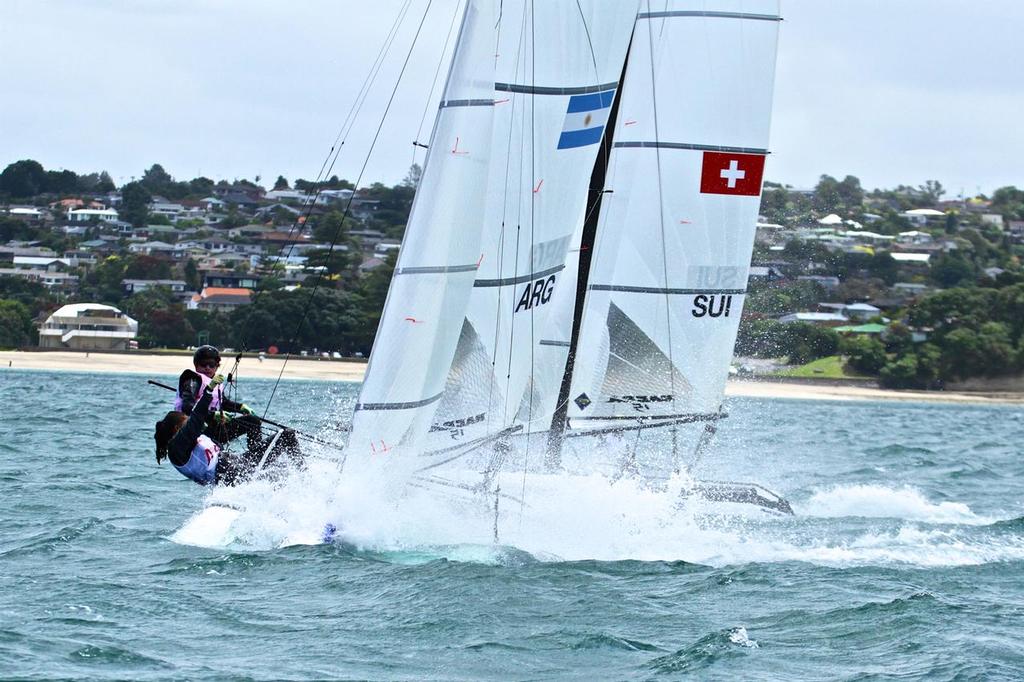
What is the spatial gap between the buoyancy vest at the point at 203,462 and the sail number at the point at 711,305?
4820 millimetres

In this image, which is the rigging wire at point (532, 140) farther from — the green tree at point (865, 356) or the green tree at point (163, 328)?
the green tree at point (865, 356)

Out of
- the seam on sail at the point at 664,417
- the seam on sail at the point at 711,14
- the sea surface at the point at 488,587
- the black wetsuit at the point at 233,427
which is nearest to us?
the sea surface at the point at 488,587

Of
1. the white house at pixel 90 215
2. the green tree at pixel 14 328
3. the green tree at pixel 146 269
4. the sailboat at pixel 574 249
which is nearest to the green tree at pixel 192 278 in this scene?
the green tree at pixel 146 269

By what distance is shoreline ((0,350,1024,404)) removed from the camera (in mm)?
46062

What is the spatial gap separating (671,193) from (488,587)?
17.0 ft

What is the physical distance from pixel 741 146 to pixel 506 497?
13.8 feet

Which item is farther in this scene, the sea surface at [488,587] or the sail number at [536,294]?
the sail number at [536,294]

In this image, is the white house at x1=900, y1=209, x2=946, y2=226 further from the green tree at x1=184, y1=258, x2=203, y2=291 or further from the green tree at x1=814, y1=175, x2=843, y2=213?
the green tree at x1=184, y1=258, x2=203, y2=291

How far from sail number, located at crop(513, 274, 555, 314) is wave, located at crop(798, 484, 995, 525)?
3.67m

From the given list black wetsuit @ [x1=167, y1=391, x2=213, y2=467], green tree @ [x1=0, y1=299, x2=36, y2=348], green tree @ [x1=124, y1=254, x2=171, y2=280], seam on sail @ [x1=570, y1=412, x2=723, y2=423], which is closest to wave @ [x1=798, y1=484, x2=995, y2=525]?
seam on sail @ [x1=570, y1=412, x2=723, y2=423]

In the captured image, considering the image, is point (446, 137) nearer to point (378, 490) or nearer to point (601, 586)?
point (378, 490)

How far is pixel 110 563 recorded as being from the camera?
991cm

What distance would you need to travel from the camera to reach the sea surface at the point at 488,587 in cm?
798

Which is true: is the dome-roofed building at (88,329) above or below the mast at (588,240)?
below
